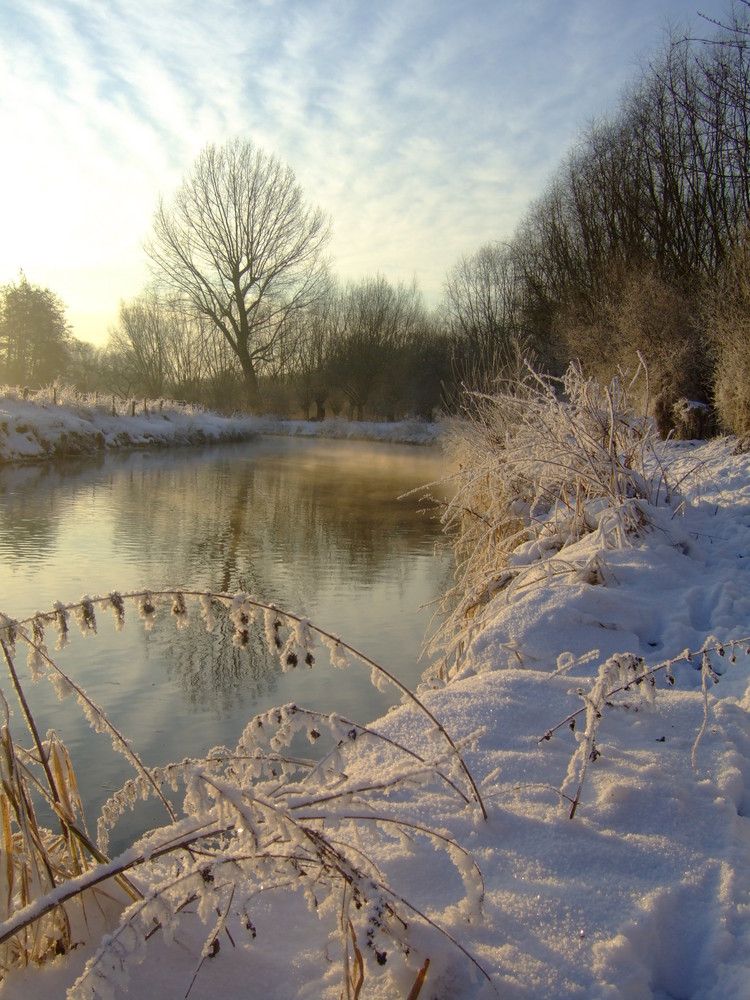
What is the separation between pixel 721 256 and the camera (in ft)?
62.8

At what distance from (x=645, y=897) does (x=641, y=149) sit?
25329mm

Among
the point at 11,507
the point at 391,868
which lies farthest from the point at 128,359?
the point at 391,868

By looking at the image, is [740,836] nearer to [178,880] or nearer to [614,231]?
[178,880]

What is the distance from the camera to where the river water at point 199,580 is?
3697 millimetres

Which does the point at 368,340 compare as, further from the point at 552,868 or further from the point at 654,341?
the point at 552,868

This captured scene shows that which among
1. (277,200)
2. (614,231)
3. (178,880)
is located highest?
(277,200)

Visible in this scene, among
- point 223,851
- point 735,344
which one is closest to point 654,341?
point 735,344

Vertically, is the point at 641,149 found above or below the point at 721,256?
above

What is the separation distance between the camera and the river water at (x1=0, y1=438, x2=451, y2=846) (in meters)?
3.70

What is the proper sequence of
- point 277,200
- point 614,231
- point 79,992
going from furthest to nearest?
1. point 277,200
2. point 614,231
3. point 79,992

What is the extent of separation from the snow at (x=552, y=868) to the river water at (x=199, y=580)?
1.40 metres

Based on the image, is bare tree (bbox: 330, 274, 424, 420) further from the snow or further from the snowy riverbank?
the snow

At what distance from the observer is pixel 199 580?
623 cm

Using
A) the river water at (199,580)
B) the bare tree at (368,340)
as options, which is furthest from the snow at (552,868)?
the bare tree at (368,340)
